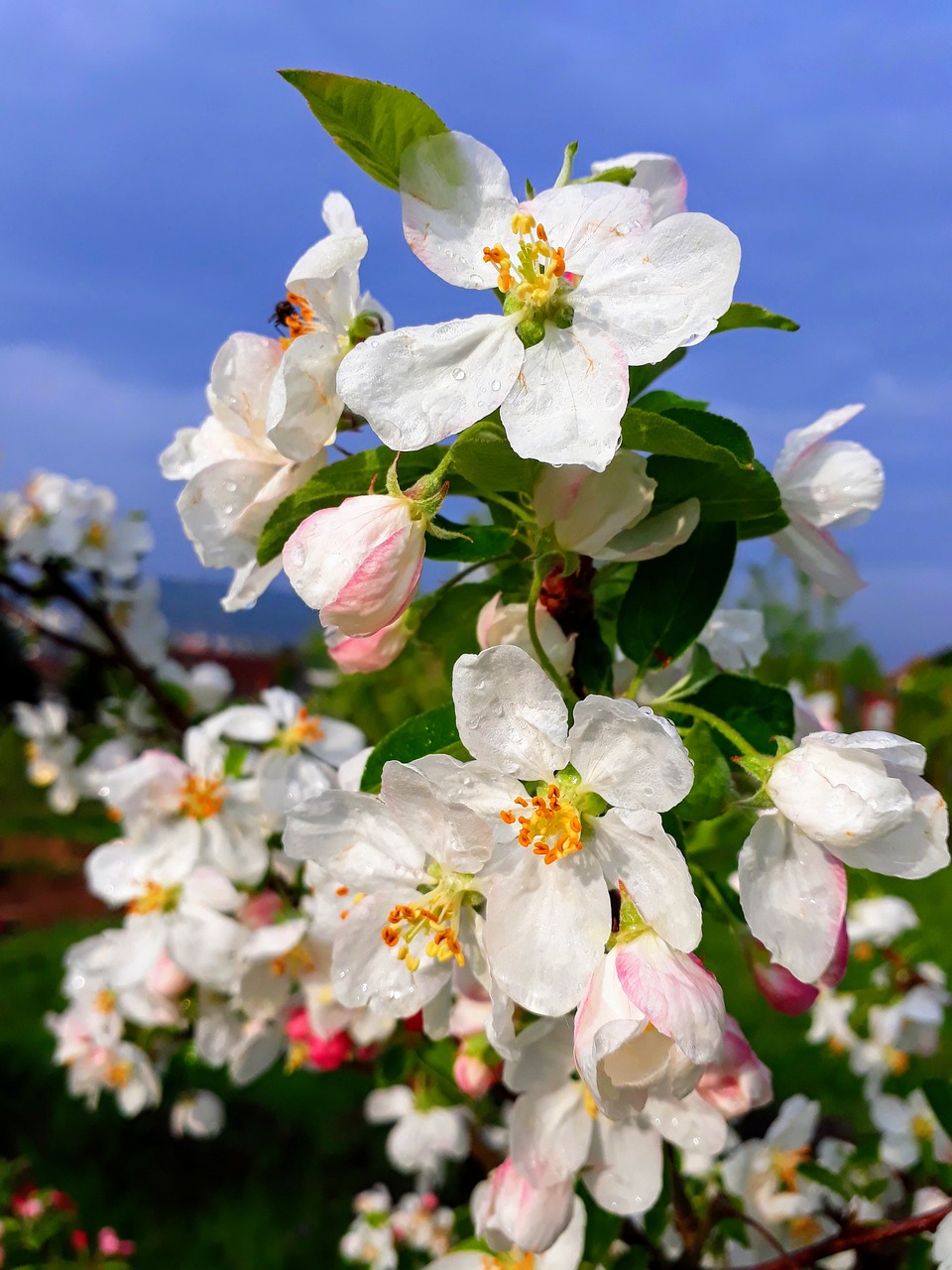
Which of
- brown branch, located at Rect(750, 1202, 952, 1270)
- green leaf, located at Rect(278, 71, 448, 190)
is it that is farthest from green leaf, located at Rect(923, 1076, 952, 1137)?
green leaf, located at Rect(278, 71, 448, 190)

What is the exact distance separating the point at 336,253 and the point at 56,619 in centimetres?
265

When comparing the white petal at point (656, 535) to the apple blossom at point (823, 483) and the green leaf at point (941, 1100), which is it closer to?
the apple blossom at point (823, 483)

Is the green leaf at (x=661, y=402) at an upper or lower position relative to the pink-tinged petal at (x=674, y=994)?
upper

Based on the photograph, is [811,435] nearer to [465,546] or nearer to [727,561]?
[727,561]

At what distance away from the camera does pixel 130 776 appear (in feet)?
4.56

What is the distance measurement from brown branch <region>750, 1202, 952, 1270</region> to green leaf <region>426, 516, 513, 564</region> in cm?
81

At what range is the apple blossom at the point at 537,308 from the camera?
68 centimetres

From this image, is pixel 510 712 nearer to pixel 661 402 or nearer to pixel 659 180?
pixel 661 402

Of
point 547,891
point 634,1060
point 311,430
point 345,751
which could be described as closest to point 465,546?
point 311,430

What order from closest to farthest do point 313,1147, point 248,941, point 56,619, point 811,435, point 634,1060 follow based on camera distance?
point 634,1060, point 811,435, point 248,941, point 56,619, point 313,1147

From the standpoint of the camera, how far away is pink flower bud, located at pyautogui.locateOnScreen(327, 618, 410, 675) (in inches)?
34.7

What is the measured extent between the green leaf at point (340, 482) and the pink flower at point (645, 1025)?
396mm

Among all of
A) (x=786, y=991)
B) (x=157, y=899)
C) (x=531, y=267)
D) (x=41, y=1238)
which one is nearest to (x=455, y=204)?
(x=531, y=267)

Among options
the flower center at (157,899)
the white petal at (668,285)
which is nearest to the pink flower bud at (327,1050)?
the flower center at (157,899)
